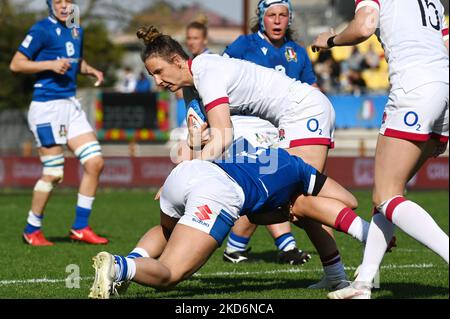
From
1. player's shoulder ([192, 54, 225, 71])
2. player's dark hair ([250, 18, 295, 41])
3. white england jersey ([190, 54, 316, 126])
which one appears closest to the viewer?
white england jersey ([190, 54, 316, 126])

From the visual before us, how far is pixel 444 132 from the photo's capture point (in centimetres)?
601

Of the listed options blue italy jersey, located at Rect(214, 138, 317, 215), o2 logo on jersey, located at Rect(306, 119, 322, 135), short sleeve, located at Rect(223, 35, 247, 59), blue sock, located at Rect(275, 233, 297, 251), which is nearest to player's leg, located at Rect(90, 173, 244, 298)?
blue italy jersey, located at Rect(214, 138, 317, 215)

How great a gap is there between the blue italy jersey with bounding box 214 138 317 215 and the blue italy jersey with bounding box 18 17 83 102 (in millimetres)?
4146

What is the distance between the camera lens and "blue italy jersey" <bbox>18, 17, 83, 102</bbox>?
10.0m

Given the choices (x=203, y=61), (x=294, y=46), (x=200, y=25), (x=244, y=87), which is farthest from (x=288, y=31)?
(x=203, y=61)

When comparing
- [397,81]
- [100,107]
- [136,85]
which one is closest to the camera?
[397,81]

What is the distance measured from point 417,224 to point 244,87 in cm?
153

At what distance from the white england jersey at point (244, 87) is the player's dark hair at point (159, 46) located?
0.14m

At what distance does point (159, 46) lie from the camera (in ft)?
21.0

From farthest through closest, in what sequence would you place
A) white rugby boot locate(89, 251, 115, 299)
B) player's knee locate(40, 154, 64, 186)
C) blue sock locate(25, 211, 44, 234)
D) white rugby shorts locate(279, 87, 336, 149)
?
player's knee locate(40, 154, 64, 186) < blue sock locate(25, 211, 44, 234) < white rugby shorts locate(279, 87, 336, 149) < white rugby boot locate(89, 251, 115, 299)

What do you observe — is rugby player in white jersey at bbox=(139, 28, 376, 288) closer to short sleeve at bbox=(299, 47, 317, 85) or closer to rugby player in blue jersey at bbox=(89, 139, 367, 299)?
rugby player in blue jersey at bbox=(89, 139, 367, 299)
